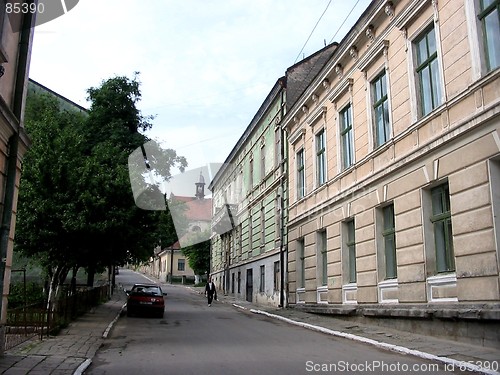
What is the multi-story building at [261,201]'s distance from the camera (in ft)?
89.0

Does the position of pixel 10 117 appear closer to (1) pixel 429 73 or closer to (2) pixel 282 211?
(1) pixel 429 73

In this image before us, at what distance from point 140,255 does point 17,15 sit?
13.2m

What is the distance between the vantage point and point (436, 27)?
12711 mm

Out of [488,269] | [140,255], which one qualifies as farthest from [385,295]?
[140,255]

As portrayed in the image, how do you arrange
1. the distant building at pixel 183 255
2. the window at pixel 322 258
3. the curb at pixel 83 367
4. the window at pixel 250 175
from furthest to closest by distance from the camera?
the distant building at pixel 183 255, the window at pixel 250 175, the window at pixel 322 258, the curb at pixel 83 367

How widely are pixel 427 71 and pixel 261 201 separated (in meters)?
19.3

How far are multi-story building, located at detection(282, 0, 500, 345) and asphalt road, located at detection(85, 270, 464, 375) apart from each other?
2.35m

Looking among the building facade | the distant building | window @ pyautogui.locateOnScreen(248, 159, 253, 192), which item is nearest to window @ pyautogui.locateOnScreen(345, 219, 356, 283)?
the building facade

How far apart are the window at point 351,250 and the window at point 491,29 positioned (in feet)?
27.3

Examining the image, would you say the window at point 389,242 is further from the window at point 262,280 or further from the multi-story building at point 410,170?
the window at point 262,280

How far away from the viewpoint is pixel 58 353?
10.5 metres

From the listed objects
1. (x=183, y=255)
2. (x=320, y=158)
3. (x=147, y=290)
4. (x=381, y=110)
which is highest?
(x=381, y=110)

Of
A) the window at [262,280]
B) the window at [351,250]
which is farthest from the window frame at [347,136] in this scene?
the window at [262,280]

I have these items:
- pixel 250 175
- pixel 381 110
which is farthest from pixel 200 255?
pixel 381 110
